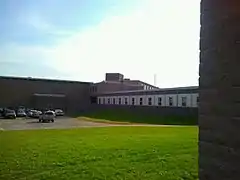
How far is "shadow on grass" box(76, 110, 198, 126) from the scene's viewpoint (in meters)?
45.8

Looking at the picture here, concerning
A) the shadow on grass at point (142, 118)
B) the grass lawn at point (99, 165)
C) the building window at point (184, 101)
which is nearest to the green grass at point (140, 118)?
the shadow on grass at point (142, 118)

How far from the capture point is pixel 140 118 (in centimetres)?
5403

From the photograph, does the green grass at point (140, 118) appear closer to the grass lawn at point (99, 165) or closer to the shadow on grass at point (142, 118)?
the shadow on grass at point (142, 118)

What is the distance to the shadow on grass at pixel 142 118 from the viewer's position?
45825 millimetres

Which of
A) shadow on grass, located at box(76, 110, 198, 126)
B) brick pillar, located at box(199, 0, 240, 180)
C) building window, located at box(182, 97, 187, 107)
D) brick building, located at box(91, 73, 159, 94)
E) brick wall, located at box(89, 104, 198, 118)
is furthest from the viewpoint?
brick building, located at box(91, 73, 159, 94)

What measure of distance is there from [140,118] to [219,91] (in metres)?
51.3

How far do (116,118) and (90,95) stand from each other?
2868 centimetres

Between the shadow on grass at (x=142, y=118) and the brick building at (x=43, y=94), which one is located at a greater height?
the brick building at (x=43, y=94)

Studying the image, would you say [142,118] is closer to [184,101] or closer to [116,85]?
[184,101]

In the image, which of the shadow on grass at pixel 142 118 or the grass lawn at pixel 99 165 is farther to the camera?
the shadow on grass at pixel 142 118

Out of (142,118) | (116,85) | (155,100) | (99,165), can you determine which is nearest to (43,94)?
(116,85)

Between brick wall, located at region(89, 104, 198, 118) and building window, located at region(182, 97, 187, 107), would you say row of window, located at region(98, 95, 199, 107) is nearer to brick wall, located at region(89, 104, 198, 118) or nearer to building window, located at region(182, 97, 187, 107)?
building window, located at region(182, 97, 187, 107)

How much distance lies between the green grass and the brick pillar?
3937cm

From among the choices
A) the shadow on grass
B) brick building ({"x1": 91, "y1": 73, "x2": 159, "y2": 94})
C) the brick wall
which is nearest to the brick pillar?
the shadow on grass
